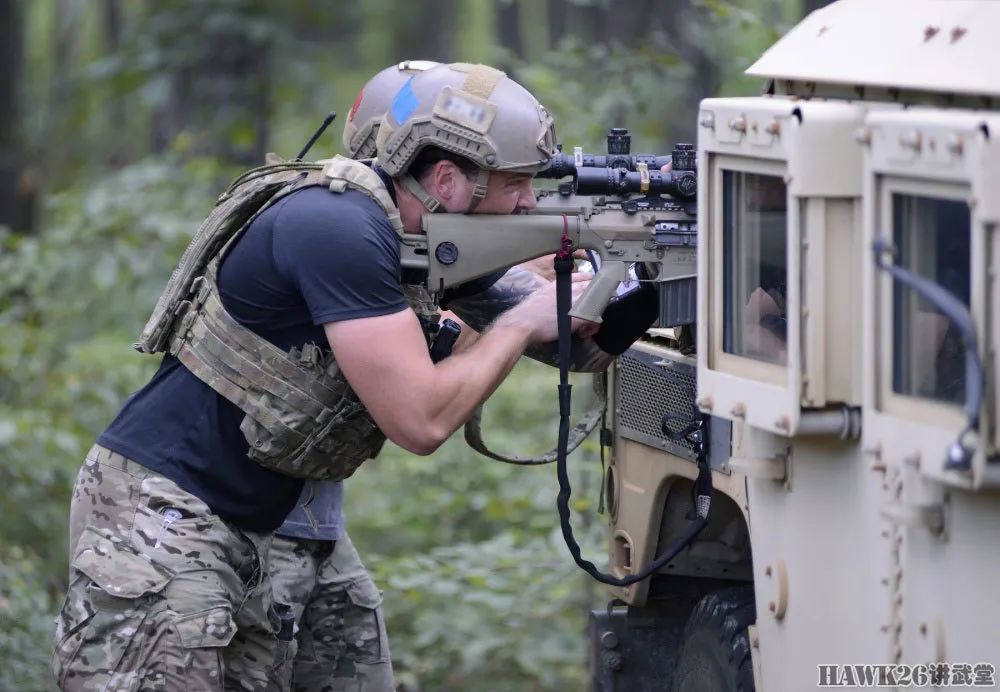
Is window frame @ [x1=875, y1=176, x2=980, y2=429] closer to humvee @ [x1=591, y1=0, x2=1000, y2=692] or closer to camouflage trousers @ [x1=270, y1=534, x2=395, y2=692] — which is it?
humvee @ [x1=591, y1=0, x2=1000, y2=692]

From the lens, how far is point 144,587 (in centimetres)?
343

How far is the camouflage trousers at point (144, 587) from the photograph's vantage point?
135 inches

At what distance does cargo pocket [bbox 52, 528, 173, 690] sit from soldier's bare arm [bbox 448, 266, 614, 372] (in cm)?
101

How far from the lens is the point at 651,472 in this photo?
152 inches

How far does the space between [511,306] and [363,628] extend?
112 centimetres

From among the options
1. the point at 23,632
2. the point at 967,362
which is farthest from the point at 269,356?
the point at 23,632

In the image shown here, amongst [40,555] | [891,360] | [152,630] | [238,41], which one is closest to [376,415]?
[152,630]

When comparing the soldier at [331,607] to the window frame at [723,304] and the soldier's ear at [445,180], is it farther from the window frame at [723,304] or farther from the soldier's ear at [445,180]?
the window frame at [723,304]

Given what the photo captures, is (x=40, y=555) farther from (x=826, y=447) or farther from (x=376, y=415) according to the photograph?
(x=826, y=447)

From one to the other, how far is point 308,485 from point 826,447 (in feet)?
5.61

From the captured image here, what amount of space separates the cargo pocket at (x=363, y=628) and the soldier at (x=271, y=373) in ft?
2.57

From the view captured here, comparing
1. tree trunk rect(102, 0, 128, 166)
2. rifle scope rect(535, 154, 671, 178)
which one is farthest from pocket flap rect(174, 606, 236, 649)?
tree trunk rect(102, 0, 128, 166)

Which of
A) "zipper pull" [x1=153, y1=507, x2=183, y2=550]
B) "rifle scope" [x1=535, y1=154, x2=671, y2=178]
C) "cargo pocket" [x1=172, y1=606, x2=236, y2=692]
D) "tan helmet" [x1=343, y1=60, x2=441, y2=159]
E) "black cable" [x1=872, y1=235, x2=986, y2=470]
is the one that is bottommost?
"cargo pocket" [x1=172, y1=606, x2=236, y2=692]

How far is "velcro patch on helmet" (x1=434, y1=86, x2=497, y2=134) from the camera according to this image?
3459 millimetres
